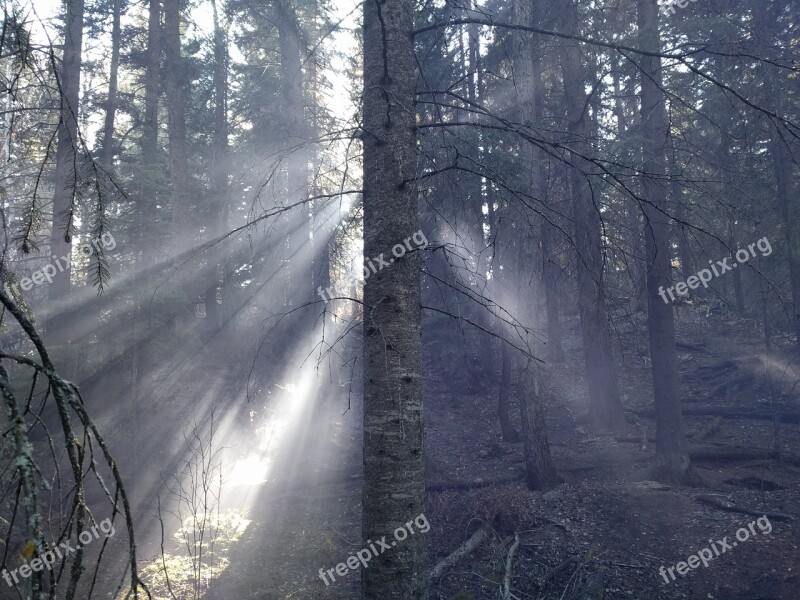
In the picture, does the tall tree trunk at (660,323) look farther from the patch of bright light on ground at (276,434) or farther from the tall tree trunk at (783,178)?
the patch of bright light on ground at (276,434)

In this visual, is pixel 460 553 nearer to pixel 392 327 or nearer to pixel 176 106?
pixel 392 327

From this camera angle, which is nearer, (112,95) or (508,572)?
(508,572)

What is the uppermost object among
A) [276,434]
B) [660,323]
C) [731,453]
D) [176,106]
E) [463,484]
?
[176,106]

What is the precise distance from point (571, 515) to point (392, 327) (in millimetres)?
7354

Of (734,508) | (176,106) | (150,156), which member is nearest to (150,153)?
(150,156)

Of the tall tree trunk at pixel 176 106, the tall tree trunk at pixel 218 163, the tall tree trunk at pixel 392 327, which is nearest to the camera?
the tall tree trunk at pixel 392 327

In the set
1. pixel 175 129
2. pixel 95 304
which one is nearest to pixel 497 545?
pixel 95 304

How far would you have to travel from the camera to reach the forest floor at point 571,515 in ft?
23.6

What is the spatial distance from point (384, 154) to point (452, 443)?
1231 centimetres

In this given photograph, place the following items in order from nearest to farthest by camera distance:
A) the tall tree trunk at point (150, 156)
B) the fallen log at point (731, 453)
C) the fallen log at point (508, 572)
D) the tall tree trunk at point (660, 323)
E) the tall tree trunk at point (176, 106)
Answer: the fallen log at point (508, 572)
the tall tree trunk at point (660, 323)
the fallen log at point (731, 453)
the tall tree trunk at point (150, 156)
the tall tree trunk at point (176, 106)

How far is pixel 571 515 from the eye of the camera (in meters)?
9.02

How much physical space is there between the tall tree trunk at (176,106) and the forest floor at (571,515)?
369 inches

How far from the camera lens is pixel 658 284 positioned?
10609 millimetres

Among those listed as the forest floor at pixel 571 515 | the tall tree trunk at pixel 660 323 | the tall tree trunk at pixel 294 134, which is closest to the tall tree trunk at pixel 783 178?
the tall tree trunk at pixel 660 323
